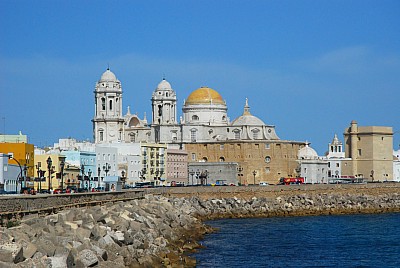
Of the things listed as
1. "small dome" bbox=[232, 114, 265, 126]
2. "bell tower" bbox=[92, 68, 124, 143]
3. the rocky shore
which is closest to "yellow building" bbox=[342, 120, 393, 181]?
"small dome" bbox=[232, 114, 265, 126]

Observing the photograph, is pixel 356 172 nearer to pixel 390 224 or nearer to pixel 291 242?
pixel 390 224

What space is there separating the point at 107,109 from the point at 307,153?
91.6 ft

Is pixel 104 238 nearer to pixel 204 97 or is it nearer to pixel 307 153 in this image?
pixel 307 153

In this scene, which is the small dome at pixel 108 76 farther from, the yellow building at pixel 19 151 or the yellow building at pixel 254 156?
the yellow building at pixel 19 151

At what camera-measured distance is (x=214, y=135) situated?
5133 inches

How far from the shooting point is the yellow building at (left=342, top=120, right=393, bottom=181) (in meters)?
130

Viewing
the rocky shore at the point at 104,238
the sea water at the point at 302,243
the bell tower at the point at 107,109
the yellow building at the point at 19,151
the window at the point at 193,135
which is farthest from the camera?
the window at the point at 193,135

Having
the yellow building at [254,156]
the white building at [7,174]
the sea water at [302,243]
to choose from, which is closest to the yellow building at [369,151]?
the yellow building at [254,156]

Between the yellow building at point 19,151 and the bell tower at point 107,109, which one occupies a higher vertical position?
the bell tower at point 107,109

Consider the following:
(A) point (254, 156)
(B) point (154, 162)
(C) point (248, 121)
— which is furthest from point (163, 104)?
(B) point (154, 162)

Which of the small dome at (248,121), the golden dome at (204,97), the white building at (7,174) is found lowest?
the white building at (7,174)

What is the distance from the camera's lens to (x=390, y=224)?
2542 inches

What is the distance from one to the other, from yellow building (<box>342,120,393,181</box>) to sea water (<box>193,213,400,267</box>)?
61671 millimetres

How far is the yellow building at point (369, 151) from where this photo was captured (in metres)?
130
